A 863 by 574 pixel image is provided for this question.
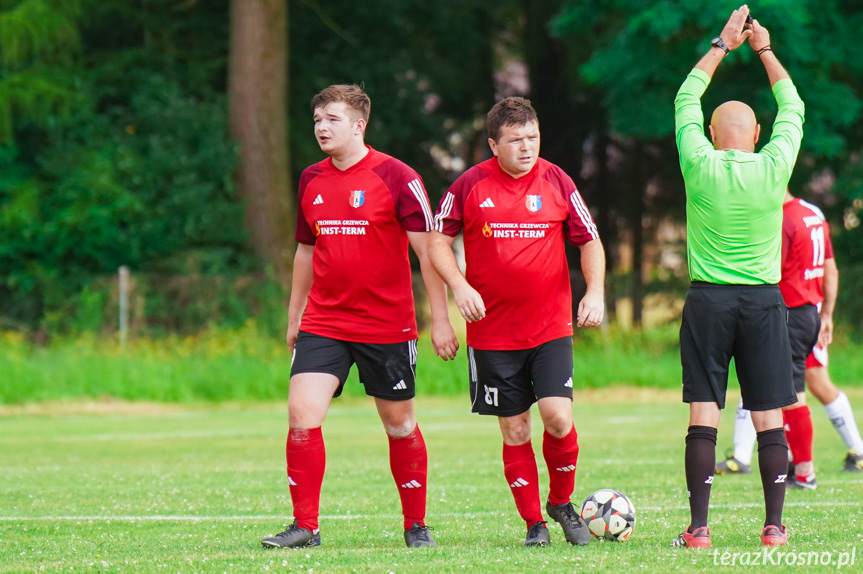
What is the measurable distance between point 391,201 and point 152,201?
1963cm

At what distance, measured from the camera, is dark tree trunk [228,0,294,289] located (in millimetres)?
24844

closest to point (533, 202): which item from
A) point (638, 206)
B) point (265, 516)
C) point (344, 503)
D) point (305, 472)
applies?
Answer: point (305, 472)

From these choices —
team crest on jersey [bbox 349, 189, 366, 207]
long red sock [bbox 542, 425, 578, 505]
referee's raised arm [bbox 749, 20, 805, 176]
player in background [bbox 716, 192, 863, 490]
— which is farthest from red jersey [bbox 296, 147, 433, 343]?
player in background [bbox 716, 192, 863, 490]

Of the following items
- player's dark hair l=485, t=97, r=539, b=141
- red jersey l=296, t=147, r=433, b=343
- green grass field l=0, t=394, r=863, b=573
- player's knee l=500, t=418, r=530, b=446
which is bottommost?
green grass field l=0, t=394, r=863, b=573

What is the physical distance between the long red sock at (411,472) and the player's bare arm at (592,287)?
1074mm

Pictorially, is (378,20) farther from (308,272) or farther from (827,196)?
(308,272)

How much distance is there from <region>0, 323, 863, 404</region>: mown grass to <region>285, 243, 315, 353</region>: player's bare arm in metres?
13.8

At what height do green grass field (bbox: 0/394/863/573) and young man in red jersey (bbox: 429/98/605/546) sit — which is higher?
young man in red jersey (bbox: 429/98/605/546)

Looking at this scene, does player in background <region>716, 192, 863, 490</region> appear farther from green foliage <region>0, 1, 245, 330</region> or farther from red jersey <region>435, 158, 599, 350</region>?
green foliage <region>0, 1, 245, 330</region>

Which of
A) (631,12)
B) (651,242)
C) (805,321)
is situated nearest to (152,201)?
(631,12)

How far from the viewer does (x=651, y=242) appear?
34.0 m

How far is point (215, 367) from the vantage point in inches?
820

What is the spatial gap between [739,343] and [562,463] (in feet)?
3.61

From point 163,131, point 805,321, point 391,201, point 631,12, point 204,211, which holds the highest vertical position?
point 631,12
